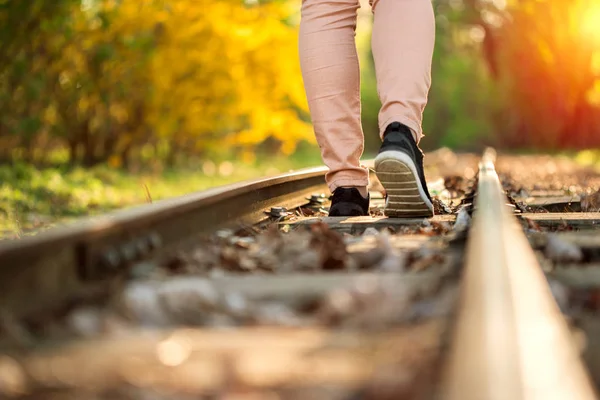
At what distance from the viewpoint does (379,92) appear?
3.40 m

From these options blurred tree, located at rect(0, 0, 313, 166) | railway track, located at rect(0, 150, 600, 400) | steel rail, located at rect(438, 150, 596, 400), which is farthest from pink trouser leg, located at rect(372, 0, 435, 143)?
blurred tree, located at rect(0, 0, 313, 166)

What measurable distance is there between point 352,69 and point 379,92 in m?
0.23

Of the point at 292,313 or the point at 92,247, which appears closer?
the point at 292,313

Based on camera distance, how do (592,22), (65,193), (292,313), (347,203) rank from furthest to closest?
(592,22) → (65,193) → (347,203) → (292,313)

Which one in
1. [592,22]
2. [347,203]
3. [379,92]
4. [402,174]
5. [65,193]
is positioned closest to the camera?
[402,174]

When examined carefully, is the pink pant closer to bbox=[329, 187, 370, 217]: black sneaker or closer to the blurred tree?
bbox=[329, 187, 370, 217]: black sneaker

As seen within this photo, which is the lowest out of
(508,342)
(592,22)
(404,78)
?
(508,342)

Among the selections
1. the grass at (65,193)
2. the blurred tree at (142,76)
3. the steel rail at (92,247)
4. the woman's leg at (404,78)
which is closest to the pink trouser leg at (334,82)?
the woman's leg at (404,78)

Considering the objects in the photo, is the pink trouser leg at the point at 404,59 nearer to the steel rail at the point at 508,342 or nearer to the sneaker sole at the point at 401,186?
the sneaker sole at the point at 401,186

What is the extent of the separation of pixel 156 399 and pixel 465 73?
31033 millimetres

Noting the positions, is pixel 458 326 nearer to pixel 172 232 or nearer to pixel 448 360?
pixel 448 360

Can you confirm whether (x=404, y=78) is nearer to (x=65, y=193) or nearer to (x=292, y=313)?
(x=292, y=313)

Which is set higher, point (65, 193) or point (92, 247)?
point (65, 193)

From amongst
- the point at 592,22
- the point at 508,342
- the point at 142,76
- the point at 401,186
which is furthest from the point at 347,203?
the point at 592,22
